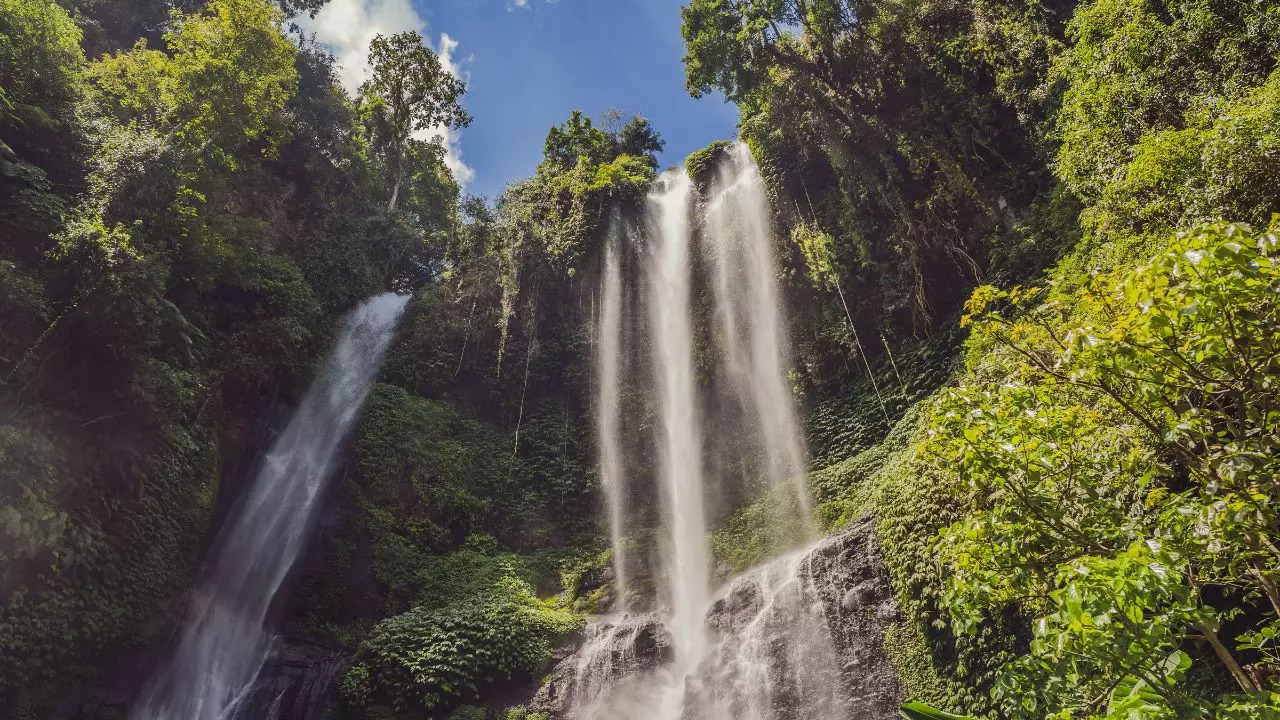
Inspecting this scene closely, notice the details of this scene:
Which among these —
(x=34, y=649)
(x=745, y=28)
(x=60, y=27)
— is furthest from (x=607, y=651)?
(x=60, y=27)

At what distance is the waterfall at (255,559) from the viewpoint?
13.2m

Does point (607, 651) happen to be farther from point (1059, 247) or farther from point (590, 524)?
point (1059, 247)

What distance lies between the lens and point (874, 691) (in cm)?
971

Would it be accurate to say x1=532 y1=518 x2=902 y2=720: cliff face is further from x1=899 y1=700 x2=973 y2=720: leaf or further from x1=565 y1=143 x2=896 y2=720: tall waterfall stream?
x1=899 y1=700 x2=973 y2=720: leaf

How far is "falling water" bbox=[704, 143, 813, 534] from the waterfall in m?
12.3

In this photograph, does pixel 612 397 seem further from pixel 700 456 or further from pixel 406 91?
pixel 406 91

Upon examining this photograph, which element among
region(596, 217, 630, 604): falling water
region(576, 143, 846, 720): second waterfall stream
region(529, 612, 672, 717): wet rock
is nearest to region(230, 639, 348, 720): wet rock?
region(529, 612, 672, 717): wet rock

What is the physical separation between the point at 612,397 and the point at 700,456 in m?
4.34

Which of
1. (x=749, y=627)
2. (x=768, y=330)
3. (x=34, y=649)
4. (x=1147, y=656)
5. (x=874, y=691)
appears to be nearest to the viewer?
(x=1147, y=656)

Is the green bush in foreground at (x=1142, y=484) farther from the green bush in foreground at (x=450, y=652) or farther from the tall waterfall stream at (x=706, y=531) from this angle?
the green bush in foreground at (x=450, y=652)

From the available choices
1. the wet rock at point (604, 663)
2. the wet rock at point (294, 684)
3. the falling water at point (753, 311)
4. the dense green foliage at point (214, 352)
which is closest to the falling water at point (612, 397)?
the dense green foliage at point (214, 352)

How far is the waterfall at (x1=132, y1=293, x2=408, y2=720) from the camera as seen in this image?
13.2m

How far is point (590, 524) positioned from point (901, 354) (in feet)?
32.1

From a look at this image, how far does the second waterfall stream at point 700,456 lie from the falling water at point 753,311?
0.14 ft
